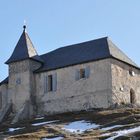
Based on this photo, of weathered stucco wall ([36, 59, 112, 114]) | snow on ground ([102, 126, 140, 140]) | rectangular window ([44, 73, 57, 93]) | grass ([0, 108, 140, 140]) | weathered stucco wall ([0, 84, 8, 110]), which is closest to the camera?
snow on ground ([102, 126, 140, 140])

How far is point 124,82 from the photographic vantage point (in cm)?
6316

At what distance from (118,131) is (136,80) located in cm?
2238

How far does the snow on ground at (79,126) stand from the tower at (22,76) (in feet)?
46.7

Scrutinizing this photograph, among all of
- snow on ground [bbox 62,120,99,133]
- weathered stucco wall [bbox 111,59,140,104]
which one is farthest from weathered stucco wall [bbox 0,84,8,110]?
snow on ground [bbox 62,120,99,133]

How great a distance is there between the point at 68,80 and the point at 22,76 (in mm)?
6651

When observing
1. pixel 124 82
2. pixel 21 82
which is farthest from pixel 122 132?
pixel 21 82

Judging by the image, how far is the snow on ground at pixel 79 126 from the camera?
49.1 metres

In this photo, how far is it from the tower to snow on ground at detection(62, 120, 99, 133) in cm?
1424

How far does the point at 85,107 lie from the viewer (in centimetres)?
6134

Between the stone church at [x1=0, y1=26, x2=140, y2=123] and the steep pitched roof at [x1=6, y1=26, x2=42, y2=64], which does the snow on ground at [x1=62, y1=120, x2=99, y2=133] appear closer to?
the stone church at [x1=0, y1=26, x2=140, y2=123]

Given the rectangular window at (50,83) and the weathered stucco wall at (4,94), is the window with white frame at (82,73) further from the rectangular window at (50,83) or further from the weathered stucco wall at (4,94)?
the weathered stucco wall at (4,94)

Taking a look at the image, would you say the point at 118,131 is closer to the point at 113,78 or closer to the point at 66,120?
the point at 66,120

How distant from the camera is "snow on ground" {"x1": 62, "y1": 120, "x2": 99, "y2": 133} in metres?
49.1

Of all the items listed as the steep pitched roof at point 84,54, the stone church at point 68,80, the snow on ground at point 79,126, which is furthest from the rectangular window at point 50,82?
the snow on ground at point 79,126
